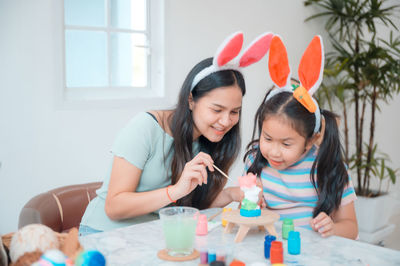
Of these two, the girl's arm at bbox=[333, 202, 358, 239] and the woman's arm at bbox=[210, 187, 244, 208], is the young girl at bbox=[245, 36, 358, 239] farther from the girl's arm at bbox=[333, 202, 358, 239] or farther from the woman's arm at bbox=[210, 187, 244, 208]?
the woman's arm at bbox=[210, 187, 244, 208]

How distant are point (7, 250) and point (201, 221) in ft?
1.83

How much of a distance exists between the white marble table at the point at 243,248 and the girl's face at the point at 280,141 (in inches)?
12.8

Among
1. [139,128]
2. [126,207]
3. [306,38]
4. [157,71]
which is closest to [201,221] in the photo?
[126,207]

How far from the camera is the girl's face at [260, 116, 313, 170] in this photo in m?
1.64

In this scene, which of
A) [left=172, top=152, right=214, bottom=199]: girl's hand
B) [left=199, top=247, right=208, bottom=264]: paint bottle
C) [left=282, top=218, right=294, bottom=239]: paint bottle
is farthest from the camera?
[left=172, top=152, right=214, bottom=199]: girl's hand

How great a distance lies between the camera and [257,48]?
168 centimetres

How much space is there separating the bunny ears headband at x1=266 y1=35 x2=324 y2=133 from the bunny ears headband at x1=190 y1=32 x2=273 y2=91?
125 mm

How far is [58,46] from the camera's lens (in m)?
2.53

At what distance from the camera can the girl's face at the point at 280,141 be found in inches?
64.7

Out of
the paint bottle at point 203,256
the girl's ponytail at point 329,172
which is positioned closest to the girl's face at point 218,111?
the girl's ponytail at point 329,172

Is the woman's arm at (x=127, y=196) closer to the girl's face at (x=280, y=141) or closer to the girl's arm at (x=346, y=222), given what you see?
the girl's face at (x=280, y=141)

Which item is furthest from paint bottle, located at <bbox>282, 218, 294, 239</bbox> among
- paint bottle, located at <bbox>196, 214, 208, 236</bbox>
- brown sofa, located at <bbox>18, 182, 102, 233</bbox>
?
brown sofa, located at <bbox>18, 182, 102, 233</bbox>

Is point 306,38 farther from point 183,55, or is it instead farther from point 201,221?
point 201,221

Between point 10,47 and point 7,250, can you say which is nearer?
point 7,250
